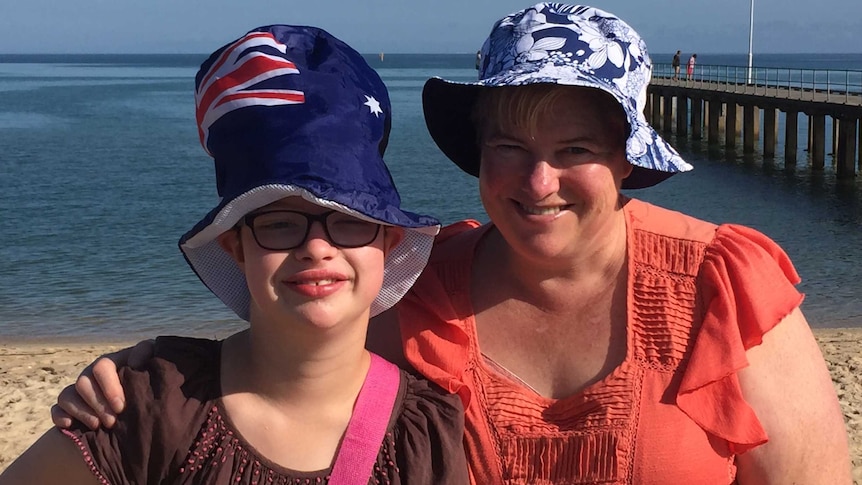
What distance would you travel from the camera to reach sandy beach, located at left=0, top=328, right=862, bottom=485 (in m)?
7.83

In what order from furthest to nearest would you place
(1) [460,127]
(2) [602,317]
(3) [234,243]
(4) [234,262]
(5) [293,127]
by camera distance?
(1) [460,127] → (2) [602,317] → (4) [234,262] → (3) [234,243] → (5) [293,127]

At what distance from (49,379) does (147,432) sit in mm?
7710

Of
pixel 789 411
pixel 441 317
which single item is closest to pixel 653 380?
pixel 789 411

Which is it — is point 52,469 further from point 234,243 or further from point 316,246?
point 316,246

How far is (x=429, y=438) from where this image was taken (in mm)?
2564

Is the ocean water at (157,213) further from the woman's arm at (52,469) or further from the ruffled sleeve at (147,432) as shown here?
the woman's arm at (52,469)

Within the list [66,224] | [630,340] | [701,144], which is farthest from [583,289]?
[701,144]

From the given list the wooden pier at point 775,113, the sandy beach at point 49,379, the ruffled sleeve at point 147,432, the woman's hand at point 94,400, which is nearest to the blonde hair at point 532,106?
the ruffled sleeve at point 147,432

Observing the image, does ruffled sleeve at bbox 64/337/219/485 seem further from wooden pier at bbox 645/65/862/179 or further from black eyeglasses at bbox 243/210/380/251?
wooden pier at bbox 645/65/862/179

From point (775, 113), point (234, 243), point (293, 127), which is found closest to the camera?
point (293, 127)

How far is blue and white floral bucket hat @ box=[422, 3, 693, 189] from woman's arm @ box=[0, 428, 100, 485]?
1.34 meters

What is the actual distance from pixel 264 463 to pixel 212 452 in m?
0.12

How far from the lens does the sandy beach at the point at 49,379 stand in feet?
25.7

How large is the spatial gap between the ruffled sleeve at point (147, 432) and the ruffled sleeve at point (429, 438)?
49 cm
